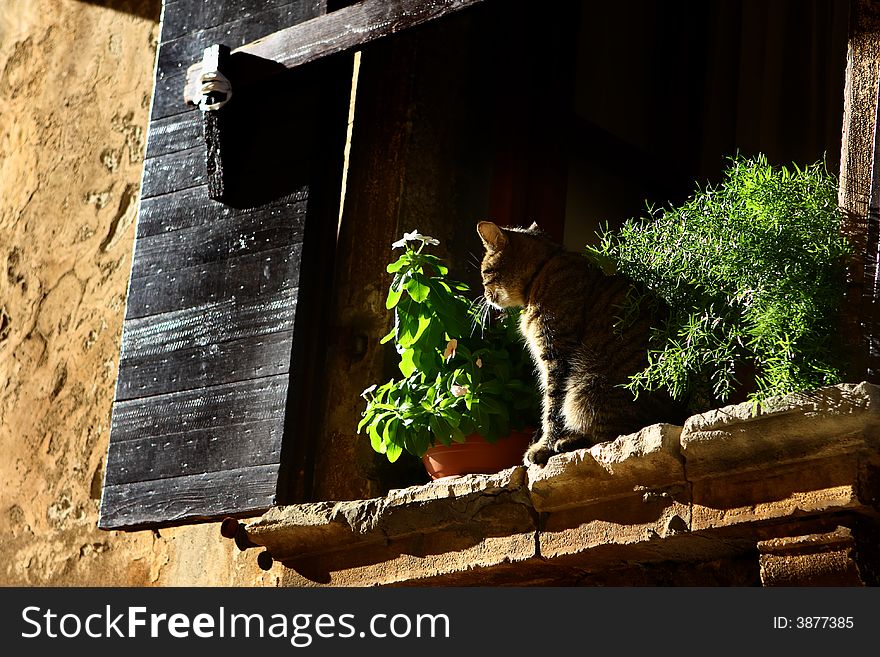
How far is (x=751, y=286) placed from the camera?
7.64 feet

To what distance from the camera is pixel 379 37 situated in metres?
3.17

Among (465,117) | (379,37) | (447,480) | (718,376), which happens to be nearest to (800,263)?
(718,376)

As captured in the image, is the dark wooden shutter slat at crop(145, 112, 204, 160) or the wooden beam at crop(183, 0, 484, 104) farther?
the dark wooden shutter slat at crop(145, 112, 204, 160)

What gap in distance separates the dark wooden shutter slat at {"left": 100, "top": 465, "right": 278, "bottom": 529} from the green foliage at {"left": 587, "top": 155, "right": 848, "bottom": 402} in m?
1.10

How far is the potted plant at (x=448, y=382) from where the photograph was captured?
281cm

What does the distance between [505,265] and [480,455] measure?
1.50 ft

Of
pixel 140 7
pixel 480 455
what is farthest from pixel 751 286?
pixel 140 7

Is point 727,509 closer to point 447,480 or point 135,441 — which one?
point 447,480

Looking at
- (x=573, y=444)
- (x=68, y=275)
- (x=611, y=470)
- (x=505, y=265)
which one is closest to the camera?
(x=611, y=470)

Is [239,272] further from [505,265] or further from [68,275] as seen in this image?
[68,275]

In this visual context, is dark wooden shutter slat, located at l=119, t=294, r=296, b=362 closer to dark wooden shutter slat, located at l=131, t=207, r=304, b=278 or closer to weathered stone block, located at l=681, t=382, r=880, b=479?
dark wooden shutter slat, located at l=131, t=207, r=304, b=278

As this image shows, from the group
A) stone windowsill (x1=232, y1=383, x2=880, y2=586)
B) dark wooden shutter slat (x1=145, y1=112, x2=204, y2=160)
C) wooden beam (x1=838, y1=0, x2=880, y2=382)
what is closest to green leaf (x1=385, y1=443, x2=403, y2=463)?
stone windowsill (x1=232, y1=383, x2=880, y2=586)

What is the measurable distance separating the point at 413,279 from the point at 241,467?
71cm

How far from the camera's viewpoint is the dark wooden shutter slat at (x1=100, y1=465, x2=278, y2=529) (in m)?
3.08
